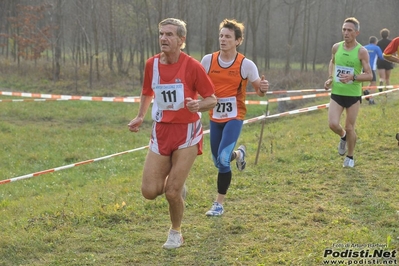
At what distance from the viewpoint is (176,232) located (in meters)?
5.00

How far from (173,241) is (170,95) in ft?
4.67

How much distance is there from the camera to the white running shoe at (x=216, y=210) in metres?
5.97

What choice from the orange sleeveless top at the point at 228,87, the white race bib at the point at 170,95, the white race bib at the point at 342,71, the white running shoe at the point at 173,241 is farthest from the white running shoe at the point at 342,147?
the white race bib at the point at 170,95

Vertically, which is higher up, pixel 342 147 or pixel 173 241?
pixel 342 147

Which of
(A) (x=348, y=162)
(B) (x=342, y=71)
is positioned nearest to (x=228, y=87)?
(B) (x=342, y=71)

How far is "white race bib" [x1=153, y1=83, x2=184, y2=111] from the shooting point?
4.71 meters

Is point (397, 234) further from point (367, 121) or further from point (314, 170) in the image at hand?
point (367, 121)

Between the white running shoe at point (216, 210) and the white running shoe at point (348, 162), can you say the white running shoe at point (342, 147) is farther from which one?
the white running shoe at point (216, 210)

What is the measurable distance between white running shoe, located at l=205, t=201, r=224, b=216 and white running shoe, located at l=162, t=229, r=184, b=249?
39.4 inches

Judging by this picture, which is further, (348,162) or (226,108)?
(348,162)

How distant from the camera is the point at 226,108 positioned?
582cm

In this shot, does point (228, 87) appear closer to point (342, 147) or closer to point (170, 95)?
point (170, 95)

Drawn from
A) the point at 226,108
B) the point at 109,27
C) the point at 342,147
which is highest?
the point at 109,27

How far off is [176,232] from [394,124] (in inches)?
294
